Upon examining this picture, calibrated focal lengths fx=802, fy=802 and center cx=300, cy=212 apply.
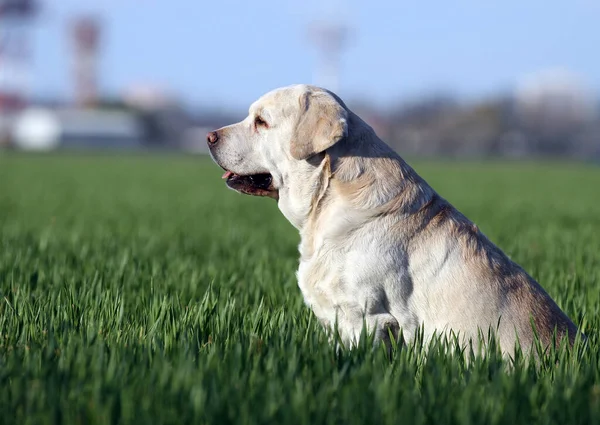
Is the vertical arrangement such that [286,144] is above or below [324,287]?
above

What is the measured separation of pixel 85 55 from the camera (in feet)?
462

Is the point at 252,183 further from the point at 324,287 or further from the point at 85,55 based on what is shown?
the point at 85,55

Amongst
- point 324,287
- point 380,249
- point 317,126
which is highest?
point 317,126

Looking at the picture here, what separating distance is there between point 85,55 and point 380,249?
14457 centimetres

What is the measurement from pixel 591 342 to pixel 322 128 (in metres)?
1.82

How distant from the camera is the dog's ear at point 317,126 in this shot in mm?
4230

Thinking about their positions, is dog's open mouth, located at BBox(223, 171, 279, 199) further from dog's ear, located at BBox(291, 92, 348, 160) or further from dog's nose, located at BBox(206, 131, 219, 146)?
dog's ear, located at BBox(291, 92, 348, 160)

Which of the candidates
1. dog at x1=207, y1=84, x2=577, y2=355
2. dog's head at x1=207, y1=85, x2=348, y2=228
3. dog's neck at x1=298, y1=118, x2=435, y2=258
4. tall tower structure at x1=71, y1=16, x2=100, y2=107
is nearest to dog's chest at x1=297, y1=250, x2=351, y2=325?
dog at x1=207, y1=84, x2=577, y2=355

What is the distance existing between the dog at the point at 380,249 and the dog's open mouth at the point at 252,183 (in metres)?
0.18

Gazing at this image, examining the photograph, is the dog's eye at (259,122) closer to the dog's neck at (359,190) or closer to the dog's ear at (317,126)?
the dog's ear at (317,126)

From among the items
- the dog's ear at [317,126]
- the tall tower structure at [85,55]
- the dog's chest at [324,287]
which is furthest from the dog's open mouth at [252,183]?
the tall tower structure at [85,55]

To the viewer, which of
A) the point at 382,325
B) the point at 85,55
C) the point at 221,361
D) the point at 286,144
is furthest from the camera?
the point at 85,55

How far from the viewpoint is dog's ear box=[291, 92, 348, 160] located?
13.9 feet

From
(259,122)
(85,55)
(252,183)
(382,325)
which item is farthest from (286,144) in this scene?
(85,55)
